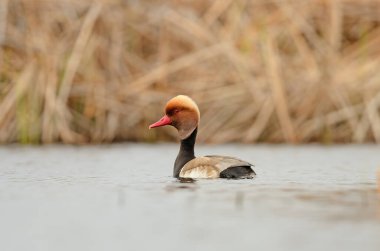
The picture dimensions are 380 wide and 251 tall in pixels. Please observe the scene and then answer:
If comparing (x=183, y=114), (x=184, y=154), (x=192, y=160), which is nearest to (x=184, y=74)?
(x=183, y=114)

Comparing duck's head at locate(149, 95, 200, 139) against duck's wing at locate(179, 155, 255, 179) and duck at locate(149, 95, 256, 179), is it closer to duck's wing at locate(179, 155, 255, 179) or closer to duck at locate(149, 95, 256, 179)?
duck at locate(149, 95, 256, 179)

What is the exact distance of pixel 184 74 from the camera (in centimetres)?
1518

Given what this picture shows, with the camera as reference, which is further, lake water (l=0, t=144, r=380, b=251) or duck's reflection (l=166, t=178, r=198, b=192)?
duck's reflection (l=166, t=178, r=198, b=192)

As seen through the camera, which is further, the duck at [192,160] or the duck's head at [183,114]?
the duck's head at [183,114]

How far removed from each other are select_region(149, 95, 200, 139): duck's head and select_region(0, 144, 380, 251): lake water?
519 mm

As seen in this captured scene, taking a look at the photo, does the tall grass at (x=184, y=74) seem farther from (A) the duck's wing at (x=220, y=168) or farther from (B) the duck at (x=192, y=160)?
(A) the duck's wing at (x=220, y=168)

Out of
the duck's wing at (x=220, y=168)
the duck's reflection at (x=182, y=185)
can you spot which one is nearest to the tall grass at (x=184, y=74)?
the duck's wing at (x=220, y=168)

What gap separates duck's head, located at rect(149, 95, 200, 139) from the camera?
35.3 ft

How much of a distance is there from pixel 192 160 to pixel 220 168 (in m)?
0.59

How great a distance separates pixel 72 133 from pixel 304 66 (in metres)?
3.47

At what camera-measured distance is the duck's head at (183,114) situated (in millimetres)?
10766

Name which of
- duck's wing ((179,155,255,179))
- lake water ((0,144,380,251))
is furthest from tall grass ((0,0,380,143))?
duck's wing ((179,155,255,179))

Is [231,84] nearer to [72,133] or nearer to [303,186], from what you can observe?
[72,133]

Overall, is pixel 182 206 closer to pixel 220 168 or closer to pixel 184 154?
pixel 220 168
